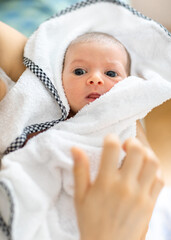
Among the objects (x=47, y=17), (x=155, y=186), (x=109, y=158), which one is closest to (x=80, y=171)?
(x=109, y=158)

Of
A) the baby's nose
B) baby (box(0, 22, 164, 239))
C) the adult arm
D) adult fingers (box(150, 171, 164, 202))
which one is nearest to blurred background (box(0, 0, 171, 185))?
the adult arm

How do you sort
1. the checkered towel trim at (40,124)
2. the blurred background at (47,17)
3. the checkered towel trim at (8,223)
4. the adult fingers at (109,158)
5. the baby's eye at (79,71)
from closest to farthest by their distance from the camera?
1. the adult fingers at (109,158)
2. the checkered towel trim at (8,223)
3. the checkered towel trim at (40,124)
4. the baby's eye at (79,71)
5. the blurred background at (47,17)

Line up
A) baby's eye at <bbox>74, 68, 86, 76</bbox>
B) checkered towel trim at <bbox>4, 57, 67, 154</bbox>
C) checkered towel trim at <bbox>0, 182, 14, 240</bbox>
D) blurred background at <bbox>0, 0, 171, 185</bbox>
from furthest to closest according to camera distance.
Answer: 1. blurred background at <bbox>0, 0, 171, 185</bbox>
2. baby's eye at <bbox>74, 68, 86, 76</bbox>
3. checkered towel trim at <bbox>4, 57, 67, 154</bbox>
4. checkered towel trim at <bbox>0, 182, 14, 240</bbox>

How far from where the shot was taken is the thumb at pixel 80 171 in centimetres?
57

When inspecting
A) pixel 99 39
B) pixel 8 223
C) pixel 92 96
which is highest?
pixel 99 39

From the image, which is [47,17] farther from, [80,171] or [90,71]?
[80,171]

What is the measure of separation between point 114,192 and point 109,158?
0.07m

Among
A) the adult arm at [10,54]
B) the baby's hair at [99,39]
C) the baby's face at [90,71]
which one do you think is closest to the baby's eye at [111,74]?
the baby's face at [90,71]

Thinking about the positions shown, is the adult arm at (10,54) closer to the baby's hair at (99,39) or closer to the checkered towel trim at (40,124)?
the checkered towel trim at (40,124)

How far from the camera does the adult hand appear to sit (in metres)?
0.58

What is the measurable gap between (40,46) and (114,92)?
1.10 ft

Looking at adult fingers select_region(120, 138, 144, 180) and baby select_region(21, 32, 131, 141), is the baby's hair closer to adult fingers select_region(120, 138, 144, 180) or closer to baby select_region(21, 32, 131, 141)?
baby select_region(21, 32, 131, 141)

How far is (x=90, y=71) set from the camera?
102 cm

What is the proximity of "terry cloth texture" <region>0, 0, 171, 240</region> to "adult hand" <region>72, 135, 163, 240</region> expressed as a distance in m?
0.17
